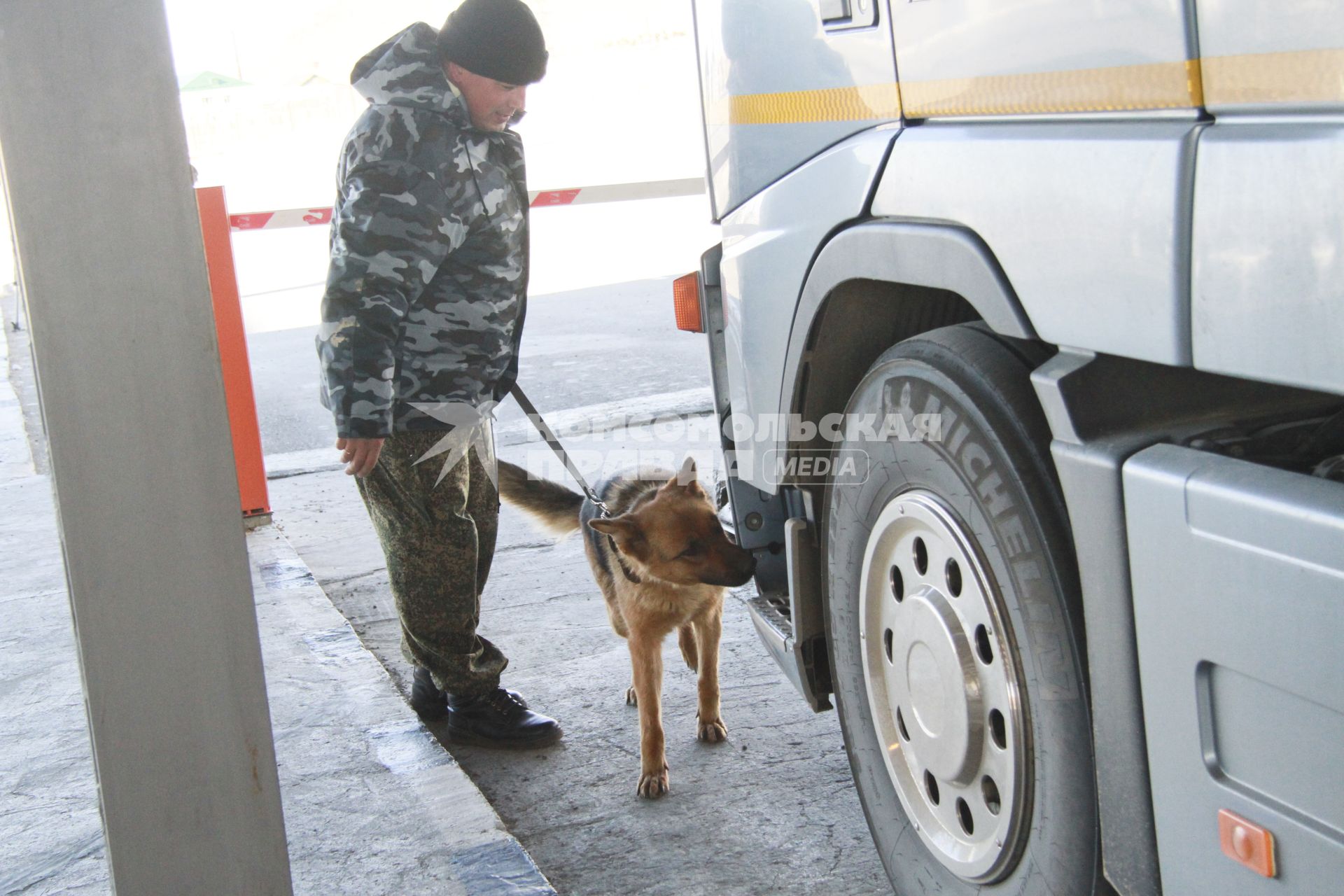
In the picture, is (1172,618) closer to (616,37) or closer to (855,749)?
(855,749)

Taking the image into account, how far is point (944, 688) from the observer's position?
6.16 ft

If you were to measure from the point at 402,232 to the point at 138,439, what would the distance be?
1.44 metres

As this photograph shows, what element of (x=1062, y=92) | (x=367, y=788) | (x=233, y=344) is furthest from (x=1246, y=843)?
(x=233, y=344)

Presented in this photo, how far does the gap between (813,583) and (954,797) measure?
59cm

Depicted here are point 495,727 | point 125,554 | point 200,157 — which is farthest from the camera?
point 200,157

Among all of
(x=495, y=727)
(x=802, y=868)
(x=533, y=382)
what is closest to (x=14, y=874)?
(x=495, y=727)

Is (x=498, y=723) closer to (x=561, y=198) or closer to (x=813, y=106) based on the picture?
(x=813, y=106)

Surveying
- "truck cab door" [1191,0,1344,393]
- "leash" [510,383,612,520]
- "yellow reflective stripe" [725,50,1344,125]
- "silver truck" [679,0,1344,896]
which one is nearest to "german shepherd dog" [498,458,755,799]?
"leash" [510,383,612,520]

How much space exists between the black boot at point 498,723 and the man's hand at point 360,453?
0.82m

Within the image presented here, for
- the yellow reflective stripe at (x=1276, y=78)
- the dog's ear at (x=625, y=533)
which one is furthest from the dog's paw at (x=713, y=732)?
the yellow reflective stripe at (x=1276, y=78)

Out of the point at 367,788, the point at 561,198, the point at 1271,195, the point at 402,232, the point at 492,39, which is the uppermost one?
the point at 492,39

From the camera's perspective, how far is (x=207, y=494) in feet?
5.46

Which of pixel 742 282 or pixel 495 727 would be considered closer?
pixel 742 282

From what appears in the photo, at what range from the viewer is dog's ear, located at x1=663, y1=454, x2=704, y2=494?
3.49 meters
